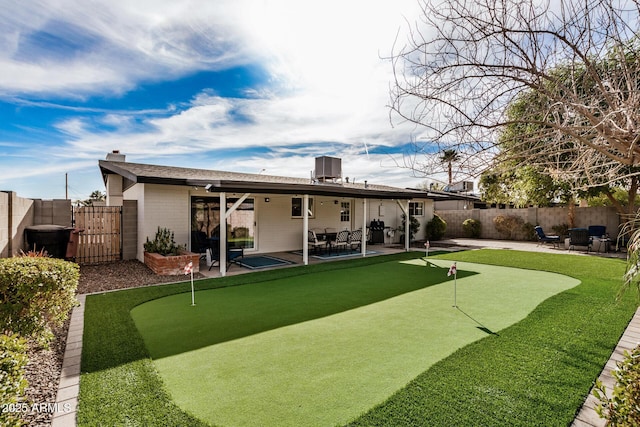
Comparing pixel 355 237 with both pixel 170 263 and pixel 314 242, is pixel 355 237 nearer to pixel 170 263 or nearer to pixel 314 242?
pixel 314 242

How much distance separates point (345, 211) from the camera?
51.2ft

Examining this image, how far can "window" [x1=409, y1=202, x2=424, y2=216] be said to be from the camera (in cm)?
1850

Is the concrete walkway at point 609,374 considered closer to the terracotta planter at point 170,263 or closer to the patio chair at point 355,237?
the patio chair at point 355,237

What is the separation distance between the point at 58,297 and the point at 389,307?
5078mm

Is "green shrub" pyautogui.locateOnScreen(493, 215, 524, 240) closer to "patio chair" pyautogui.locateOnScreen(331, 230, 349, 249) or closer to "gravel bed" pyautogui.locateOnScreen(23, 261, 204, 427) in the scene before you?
"patio chair" pyautogui.locateOnScreen(331, 230, 349, 249)

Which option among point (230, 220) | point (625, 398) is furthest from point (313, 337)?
point (230, 220)

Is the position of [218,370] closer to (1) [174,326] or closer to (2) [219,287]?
(1) [174,326]

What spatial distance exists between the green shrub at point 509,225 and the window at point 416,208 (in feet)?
16.6

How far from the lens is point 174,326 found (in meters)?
4.95

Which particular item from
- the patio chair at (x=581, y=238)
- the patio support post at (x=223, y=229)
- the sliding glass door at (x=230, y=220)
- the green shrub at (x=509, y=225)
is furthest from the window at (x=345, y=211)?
the green shrub at (x=509, y=225)

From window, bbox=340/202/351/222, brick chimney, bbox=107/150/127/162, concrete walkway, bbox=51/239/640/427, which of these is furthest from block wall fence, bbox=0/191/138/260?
window, bbox=340/202/351/222

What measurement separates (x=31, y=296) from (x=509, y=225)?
70.7 ft

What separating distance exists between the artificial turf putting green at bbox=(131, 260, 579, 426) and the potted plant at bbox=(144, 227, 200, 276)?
2.22 meters

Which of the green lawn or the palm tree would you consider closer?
the green lawn
